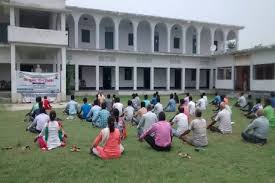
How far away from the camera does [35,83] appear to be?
72.3 feet

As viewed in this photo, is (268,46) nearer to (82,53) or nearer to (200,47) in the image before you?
(200,47)

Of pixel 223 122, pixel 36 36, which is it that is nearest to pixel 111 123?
pixel 223 122

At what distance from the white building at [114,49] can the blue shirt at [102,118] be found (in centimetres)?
1192

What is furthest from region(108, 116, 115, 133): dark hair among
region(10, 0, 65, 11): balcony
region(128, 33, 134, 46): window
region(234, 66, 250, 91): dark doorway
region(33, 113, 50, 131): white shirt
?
region(128, 33, 134, 46): window

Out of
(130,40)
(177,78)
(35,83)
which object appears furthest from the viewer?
(177,78)

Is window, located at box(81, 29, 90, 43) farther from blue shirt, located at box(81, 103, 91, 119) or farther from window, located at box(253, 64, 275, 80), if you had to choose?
blue shirt, located at box(81, 103, 91, 119)

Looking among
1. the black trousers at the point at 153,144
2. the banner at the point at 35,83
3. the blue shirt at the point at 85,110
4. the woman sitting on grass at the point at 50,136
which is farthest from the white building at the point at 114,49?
the black trousers at the point at 153,144

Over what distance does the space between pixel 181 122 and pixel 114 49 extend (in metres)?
22.4

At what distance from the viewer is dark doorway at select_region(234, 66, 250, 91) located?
31328 millimetres

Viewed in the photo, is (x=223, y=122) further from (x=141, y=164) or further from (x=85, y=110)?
(x=85, y=110)

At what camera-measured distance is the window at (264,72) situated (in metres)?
27.2

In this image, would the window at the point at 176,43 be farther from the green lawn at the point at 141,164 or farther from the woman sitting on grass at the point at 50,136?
the woman sitting on grass at the point at 50,136

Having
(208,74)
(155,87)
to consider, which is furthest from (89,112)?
(208,74)

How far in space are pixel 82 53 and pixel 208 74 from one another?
16.5 meters
